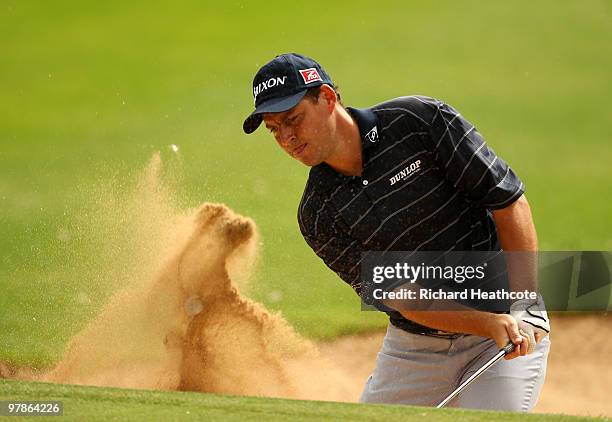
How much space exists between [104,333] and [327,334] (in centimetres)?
89

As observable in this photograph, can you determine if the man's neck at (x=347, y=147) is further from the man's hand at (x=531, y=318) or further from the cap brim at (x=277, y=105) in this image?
the man's hand at (x=531, y=318)

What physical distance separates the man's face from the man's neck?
53mm

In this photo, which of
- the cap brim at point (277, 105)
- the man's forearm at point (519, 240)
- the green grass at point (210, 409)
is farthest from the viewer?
the man's forearm at point (519, 240)

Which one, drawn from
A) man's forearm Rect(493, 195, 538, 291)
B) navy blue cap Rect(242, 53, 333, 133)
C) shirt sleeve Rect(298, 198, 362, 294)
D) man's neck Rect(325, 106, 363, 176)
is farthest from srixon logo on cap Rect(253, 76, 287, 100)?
man's forearm Rect(493, 195, 538, 291)

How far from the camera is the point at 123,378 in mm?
3803

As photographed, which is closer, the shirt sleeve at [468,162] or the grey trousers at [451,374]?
the shirt sleeve at [468,162]

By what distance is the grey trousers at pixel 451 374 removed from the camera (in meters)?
2.41

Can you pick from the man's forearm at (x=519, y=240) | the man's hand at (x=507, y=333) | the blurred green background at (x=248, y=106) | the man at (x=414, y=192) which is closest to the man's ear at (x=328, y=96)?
the man at (x=414, y=192)

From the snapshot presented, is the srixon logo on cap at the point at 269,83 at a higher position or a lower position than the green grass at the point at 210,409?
higher

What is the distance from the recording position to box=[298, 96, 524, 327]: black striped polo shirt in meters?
2.30

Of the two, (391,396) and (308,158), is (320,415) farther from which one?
(391,396)

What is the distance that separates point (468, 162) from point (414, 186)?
0.14 metres

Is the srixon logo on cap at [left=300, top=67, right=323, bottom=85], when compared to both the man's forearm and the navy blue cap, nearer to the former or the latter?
the navy blue cap

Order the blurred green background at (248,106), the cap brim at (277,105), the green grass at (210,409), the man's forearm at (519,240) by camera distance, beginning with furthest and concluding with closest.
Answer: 1. the blurred green background at (248,106)
2. the man's forearm at (519,240)
3. the cap brim at (277,105)
4. the green grass at (210,409)
